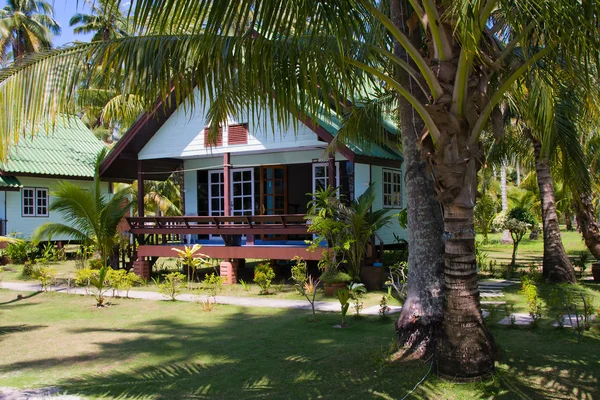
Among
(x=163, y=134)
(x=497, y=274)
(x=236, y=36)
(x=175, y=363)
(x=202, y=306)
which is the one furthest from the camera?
(x=163, y=134)

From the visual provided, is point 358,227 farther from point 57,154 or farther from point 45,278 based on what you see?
point 57,154

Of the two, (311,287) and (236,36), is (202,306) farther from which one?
(236,36)

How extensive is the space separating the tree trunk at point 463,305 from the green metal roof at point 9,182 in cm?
2088

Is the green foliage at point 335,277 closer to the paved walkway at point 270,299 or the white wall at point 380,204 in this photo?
the paved walkway at point 270,299

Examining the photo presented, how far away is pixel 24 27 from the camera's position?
36.6 m

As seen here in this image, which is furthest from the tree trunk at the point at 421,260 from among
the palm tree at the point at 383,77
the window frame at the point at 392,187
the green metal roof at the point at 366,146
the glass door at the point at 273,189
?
the glass door at the point at 273,189

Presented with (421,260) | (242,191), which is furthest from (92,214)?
(421,260)

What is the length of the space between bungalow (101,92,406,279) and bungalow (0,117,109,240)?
6.10 metres

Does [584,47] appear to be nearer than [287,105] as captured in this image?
Yes

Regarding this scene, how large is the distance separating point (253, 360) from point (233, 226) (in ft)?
27.5

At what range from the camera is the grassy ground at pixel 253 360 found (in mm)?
5645

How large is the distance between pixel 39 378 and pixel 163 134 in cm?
1156

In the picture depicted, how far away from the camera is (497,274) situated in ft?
50.6

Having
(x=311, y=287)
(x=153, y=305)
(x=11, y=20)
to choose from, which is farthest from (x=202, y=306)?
(x=11, y=20)
